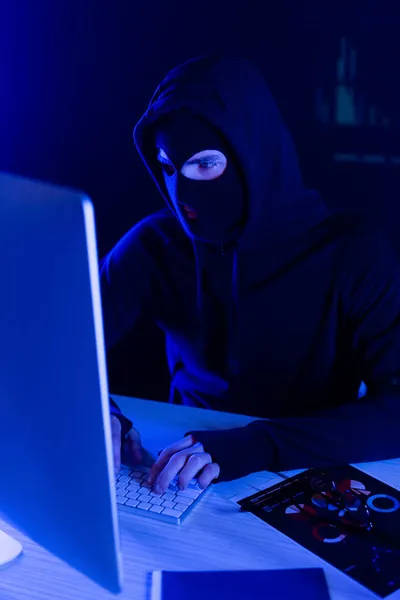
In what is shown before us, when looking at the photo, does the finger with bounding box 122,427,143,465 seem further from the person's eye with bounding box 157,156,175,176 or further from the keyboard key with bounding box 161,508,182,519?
the person's eye with bounding box 157,156,175,176

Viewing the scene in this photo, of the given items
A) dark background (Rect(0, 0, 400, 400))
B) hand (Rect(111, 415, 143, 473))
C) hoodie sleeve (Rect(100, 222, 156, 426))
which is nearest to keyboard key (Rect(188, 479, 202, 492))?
hand (Rect(111, 415, 143, 473))

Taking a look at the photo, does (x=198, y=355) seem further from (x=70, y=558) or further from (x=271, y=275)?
(x=70, y=558)

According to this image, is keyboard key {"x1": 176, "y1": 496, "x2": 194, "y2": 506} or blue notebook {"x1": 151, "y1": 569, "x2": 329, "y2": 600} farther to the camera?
keyboard key {"x1": 176, "y1": 496, "x2": 194, "y2": 506}

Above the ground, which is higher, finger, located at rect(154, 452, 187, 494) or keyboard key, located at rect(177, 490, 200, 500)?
finger, located at rect(154, 452, 187, 494)

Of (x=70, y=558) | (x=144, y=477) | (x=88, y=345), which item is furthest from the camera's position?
(x=144, y=477)

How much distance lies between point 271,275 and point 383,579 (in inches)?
32.3

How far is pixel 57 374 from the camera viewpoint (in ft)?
1.91

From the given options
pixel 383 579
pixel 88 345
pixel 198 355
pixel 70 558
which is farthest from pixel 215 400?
pixel 88 345

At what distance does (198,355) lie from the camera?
1.62 meters

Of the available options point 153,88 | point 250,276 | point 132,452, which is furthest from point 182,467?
point 153,88

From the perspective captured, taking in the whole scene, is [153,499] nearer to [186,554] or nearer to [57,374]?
[186,554]

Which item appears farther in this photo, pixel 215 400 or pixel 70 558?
pixel 215 400

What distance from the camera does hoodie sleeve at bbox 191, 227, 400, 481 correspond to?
1.09 meters

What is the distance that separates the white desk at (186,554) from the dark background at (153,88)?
1.05 m
